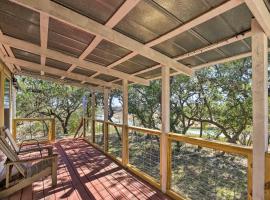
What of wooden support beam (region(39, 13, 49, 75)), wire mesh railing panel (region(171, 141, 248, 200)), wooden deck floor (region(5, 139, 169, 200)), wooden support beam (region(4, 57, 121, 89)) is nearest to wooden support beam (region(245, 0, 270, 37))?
wooden support beam (region(39, 13, 49, 75))

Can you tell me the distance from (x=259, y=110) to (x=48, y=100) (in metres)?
15.2

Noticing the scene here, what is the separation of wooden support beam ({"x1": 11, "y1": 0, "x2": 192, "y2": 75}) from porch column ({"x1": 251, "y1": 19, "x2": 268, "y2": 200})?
1.46 metres

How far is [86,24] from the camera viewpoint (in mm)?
2369

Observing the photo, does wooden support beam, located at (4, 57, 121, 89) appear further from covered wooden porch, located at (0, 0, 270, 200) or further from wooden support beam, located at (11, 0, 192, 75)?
wooden support beam, located at (11, 0, 192, 75)

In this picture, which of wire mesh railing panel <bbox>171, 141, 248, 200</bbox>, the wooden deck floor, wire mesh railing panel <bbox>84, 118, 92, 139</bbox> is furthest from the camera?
wire mesh railing panel <bbox>84, 118, 92, 139</bbox>

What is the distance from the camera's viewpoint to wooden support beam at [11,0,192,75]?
212 cm

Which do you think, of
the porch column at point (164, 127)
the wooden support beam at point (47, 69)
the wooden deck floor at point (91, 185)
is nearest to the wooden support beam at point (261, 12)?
the porch column at point (164, 127)

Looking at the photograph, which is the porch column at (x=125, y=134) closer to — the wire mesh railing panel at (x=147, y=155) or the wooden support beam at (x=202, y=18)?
the wire mesh railing panel at (x=147, y=155)

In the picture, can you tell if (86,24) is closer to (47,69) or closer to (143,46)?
(143,46)

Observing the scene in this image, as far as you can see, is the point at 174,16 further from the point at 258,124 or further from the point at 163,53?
the point at 258,124

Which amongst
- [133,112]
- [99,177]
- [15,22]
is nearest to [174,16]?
[15,22]

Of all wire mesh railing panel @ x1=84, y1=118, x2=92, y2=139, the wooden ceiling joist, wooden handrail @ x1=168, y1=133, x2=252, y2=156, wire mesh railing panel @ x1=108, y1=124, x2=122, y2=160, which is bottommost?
wire mesh railing panel @ x1=108, y1=124, x2=122, y2=160

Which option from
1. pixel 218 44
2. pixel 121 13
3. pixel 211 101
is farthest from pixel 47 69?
pixel 211 101

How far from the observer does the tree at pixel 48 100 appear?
47.2 ft
